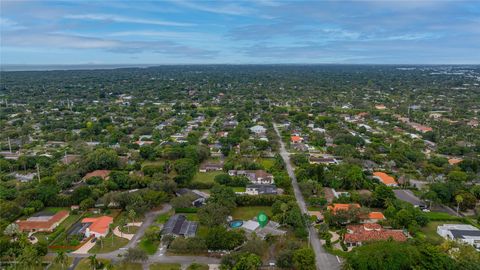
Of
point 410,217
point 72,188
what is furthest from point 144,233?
point 410,217

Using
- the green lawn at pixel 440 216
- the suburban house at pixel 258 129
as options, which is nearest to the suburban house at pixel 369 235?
the green lawn at pixel 440 216

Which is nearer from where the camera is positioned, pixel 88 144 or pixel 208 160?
pixel 208 160

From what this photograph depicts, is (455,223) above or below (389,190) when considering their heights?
below

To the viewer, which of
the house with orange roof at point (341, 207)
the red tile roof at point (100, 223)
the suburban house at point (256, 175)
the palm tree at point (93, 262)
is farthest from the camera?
the suburban house at point (256, 175)

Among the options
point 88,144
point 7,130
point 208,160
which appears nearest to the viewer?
point 208,160

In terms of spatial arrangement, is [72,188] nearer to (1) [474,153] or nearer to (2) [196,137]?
(2) [196,137]

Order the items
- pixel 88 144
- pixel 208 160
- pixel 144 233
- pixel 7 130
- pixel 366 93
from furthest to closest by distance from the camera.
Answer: pixel 366 93 < pixel 7 130 < pixel 88 144 < pixel 208 160 < pixel 144 233

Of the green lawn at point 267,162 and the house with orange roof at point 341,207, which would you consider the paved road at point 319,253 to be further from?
the green lawn at point 267,162
